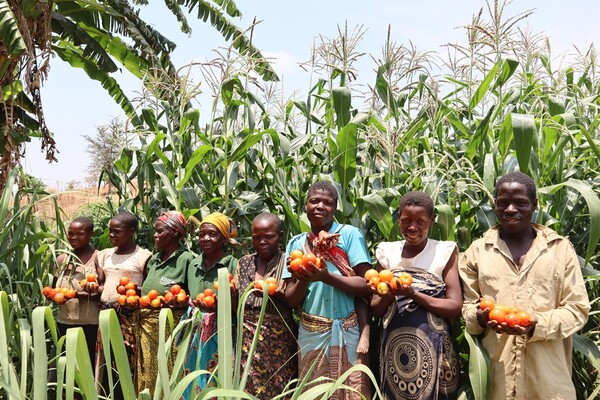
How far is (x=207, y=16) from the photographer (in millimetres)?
8773

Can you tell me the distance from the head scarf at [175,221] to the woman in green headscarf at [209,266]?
219mm

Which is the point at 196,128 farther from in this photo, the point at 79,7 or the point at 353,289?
the point at 79,7

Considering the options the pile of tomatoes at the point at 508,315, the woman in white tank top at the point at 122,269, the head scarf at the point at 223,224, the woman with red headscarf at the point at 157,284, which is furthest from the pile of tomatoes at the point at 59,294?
the pile of tomatoes at the point at 508,315

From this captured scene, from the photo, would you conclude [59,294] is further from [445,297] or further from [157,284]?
[445,297]

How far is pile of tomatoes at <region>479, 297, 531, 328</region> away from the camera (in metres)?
2.26

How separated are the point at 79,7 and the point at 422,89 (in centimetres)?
459

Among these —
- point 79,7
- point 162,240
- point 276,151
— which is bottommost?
point 162,240

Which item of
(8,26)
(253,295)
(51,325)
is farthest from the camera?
(8,26)

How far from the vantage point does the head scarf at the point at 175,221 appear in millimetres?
3396

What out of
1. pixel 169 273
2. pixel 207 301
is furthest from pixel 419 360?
pixel 169 273

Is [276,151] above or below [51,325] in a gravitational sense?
above

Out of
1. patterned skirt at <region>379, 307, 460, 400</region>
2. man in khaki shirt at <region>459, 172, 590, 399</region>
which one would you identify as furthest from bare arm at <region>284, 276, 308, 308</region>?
man in khaki shirt at <region>459, 172, 590, 399</region>

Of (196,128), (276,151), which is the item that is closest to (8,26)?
(196,128)

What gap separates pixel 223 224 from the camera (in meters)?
3.24
